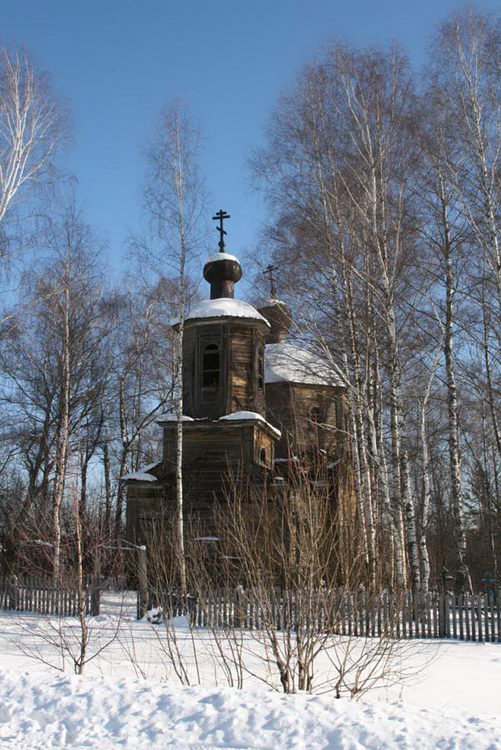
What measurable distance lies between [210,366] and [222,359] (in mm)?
700

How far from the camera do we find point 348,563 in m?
7.71

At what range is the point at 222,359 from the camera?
22156mm

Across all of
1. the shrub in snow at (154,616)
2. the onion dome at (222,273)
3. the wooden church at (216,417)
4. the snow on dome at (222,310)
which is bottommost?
the shrub in snow at (154,616)

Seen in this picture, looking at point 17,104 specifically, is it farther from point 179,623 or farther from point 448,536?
point 448,536

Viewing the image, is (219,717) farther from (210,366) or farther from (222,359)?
(210,366)

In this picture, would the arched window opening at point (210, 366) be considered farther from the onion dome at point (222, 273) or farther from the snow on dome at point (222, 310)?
the onion dome at point (222, 273)

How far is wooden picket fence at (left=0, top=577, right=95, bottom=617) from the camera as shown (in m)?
15.3

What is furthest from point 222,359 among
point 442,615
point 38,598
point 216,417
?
point 442,615

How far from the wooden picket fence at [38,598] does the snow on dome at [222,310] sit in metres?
9.88

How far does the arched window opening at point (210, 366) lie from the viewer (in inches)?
882

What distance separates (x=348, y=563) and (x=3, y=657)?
236 inches

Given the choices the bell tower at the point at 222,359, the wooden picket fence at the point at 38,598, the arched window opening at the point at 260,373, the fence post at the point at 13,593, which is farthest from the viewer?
the arched window opening at the point at 260,373

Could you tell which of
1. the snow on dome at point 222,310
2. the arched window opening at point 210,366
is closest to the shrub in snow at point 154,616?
the arched window opening at point 210,366

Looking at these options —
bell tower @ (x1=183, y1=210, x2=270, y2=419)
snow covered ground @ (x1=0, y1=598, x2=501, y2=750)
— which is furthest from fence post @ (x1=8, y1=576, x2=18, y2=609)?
snow covered ground @ (x1=0, y1=598, x2=501, y2=750)
